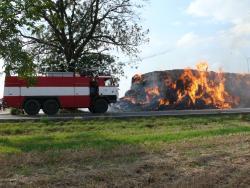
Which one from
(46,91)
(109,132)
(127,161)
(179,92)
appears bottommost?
(127,161)

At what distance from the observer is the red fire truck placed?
35.0 m

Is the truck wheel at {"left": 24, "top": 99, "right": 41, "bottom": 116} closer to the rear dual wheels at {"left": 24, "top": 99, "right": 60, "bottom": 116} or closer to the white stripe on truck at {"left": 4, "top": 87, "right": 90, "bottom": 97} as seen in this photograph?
the rear dual wheels at {"left": 24, "top": 99, "right": 60, "bottom": 116}

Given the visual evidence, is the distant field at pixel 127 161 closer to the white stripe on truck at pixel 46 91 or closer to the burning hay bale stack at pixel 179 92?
the white stripe on truck at pixel 46 91

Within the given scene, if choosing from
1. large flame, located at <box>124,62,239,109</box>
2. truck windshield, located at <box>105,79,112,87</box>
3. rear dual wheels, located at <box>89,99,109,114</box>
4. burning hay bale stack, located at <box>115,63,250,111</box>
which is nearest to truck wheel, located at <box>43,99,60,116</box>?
rear dual wheels, located at <box>89,99,109,114</box>

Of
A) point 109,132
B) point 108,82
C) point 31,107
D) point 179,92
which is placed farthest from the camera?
point 179,92

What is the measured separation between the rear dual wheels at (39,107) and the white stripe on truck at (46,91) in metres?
0.50

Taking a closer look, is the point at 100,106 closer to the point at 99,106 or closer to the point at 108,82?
the point at 99,106

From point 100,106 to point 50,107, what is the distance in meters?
3.60

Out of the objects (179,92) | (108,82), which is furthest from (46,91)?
(179,92)

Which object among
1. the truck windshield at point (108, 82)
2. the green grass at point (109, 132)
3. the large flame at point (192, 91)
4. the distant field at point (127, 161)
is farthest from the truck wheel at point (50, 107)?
the distant field at point (127, 161)

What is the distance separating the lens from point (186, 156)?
14.1m

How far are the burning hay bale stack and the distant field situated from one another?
2344cm

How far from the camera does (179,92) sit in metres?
45.8

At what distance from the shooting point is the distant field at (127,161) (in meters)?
10.9
